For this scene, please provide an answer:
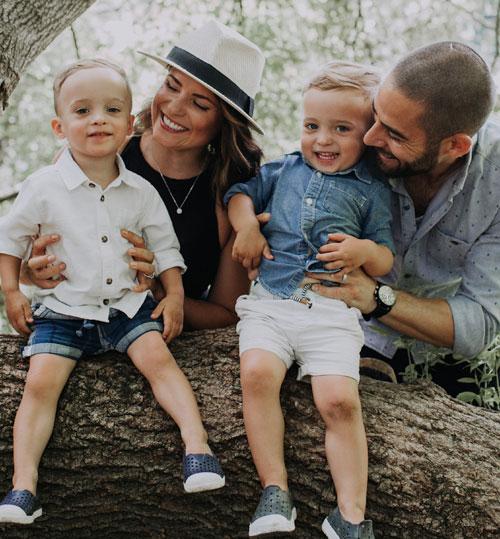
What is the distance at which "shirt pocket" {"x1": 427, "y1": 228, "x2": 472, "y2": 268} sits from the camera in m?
2.87

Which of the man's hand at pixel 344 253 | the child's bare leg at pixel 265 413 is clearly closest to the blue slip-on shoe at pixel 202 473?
the child's bare leg at pixel 265 413

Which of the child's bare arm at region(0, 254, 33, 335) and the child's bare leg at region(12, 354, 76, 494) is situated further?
the child's bare arm at region(0, 254, 33, 335)

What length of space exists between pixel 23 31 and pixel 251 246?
121 cm

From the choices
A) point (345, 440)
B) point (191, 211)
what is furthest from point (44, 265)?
point (345, 440)

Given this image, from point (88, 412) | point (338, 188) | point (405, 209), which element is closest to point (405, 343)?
point (405, 209)

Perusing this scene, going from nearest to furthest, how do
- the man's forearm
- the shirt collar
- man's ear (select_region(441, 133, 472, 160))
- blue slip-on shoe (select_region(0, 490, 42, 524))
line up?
blue slip-on shoe (select_region(0, 490, 42, 524)) < the shirt collar < man's ear (select_region(441, 133, 472, 160)) < the man's forearm

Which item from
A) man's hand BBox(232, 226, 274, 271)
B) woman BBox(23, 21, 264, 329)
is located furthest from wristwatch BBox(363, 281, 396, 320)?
woman BBox(23, 21, 264, 329)

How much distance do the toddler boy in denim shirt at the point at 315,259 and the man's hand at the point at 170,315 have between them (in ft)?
0.77

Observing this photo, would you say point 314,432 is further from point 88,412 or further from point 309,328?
point 88,412

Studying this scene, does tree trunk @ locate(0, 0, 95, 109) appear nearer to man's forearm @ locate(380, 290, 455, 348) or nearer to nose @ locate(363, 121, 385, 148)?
nose @ locate(363, 121, 385, 148)

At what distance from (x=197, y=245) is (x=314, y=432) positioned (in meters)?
1.14

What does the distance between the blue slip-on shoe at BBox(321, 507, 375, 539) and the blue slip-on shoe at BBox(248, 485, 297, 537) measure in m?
0.11

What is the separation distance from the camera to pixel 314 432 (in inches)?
92.3

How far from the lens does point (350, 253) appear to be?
2.54 metres
